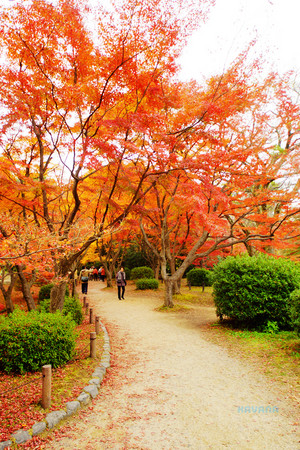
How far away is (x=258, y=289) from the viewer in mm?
7836

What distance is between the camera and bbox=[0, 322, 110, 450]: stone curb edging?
3085 millimetres

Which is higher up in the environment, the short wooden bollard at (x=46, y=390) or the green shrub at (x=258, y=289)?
the green shrub at (x=258, y=289)

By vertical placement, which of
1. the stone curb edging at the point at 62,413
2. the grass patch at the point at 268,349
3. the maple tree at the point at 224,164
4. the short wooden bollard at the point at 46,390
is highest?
the maple tree at the point at 224,164

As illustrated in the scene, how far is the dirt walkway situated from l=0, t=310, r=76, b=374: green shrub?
44.0 inches

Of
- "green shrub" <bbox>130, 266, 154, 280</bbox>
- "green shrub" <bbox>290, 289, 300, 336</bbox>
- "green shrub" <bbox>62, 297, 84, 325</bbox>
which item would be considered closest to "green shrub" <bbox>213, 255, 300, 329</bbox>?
"green shrub" <bbox>290, 289, 300, 336</bbox>

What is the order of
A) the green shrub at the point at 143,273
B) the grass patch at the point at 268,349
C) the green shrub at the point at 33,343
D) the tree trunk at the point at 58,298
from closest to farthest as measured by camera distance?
the green shrub at the point at 33,343 < the grass patch at the point at 268,349 < the tree trunk at the point at 58,298 < the green shrub at the point at 143,273


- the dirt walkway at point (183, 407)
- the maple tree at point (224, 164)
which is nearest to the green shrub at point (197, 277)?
the maple tree at point (224, 164)

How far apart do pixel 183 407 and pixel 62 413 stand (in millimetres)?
1700

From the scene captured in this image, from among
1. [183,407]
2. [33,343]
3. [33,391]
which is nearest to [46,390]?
[33,391]

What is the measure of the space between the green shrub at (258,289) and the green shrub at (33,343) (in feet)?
16.0

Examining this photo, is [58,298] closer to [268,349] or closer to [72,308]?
[72,308]

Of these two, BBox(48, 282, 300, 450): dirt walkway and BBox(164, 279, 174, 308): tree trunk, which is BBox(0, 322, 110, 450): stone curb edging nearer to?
BBox(48, 282, 300, 450): dirt walkway

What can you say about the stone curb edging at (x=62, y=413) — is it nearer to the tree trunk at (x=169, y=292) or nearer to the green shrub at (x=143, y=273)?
the tree trunk at (x=169, y=292)

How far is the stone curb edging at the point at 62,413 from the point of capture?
3.08 m
